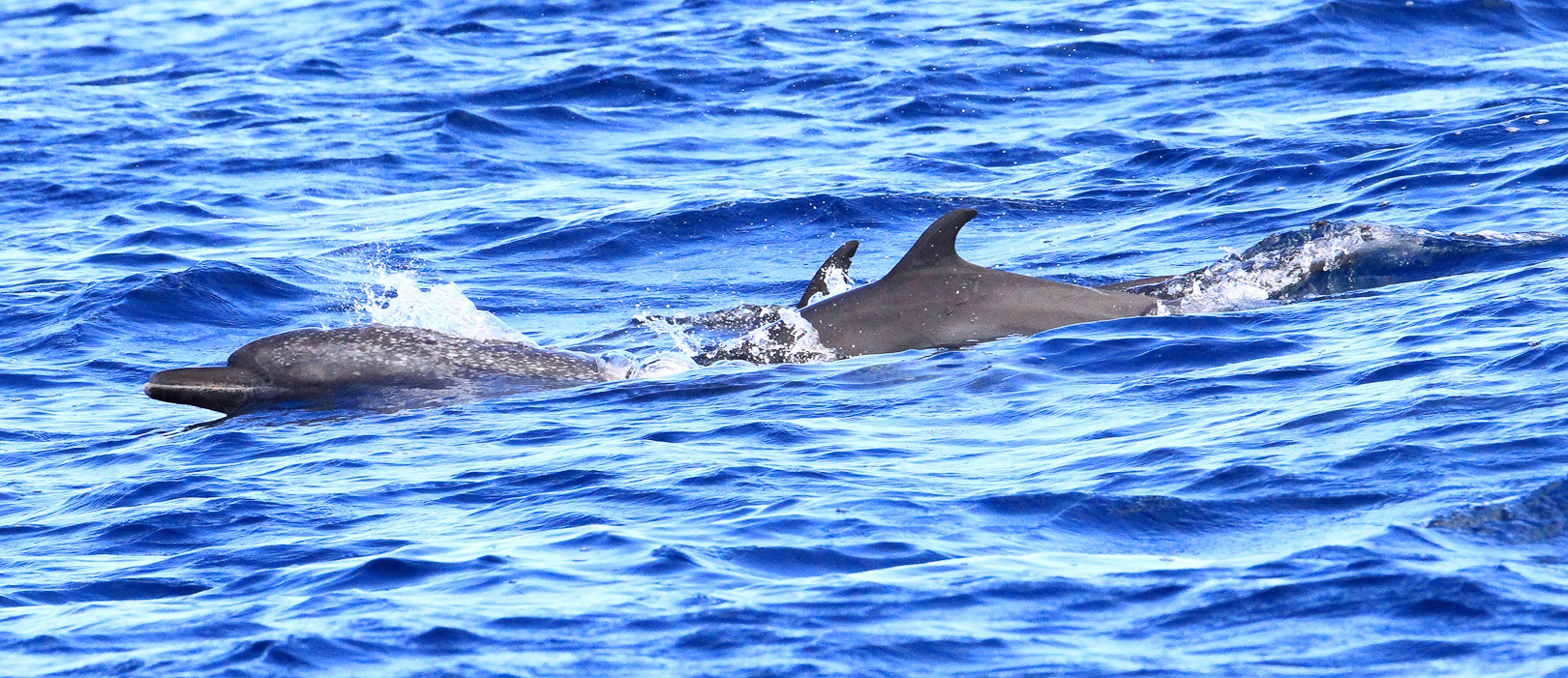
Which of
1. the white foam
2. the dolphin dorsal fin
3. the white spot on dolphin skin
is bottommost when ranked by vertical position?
the white foam

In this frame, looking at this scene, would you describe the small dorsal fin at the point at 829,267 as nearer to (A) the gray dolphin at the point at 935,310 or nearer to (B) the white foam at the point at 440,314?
(A) the gray dolphin at the point at 935,310

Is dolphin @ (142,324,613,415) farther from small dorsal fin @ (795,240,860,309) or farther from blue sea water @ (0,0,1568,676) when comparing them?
small dorsal fin @ (795,240,860,309)

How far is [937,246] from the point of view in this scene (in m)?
11.3

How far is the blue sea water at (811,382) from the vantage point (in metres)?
6.58

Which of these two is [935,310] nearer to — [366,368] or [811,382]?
[811,382]

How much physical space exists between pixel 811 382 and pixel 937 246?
45.4 inches

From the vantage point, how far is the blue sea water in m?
6.58

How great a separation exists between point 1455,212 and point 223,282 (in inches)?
385

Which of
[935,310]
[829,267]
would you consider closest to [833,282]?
[829,267]

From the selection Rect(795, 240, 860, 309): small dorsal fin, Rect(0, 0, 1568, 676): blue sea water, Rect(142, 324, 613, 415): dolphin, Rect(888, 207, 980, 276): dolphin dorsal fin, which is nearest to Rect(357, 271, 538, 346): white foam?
Rect(0, 0, 1568, 676): blue sea water

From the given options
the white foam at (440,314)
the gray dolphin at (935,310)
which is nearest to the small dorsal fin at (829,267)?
the gray dolphin at (935,310)

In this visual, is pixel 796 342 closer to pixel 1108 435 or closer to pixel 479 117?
pixel 1108 435

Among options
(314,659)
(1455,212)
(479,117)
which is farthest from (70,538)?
(479,117)

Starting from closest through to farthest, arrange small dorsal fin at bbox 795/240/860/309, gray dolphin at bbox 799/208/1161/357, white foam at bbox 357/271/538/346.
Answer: gray dolphin at bbox 799/208/1161/357
small dorsal fin at bbox 795/240/860/309
white foam at bbox 357/271/538/346
